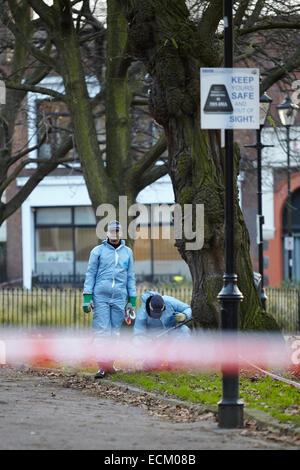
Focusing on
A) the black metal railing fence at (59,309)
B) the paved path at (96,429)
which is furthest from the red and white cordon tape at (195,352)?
the black metal railing fence at (59,309)

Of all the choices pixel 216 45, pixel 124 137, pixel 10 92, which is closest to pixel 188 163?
pixel 216 45

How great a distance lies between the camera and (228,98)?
9.06 meters

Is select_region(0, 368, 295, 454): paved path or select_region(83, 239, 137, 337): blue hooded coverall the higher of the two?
select_region(83, 239, 137, 337): blue hooded coverall

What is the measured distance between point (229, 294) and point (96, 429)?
164 cm

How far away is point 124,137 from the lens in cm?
1683

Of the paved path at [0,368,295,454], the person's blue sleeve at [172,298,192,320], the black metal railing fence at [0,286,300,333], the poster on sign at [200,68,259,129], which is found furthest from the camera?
the black metal railing fence at [0,286,300,333]

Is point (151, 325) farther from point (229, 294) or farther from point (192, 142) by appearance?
point (229, 294)

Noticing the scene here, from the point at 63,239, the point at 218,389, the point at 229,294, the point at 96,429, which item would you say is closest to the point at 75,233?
the point at 63,239

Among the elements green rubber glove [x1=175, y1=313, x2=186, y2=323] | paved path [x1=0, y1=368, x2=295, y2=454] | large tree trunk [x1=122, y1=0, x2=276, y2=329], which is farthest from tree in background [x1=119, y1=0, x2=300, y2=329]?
paved path [x1=0, y1=368, x2=295, y2=454]

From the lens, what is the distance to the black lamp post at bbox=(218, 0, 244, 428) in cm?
874

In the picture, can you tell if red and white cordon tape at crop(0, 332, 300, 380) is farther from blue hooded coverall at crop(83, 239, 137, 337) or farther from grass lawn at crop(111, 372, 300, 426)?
grass lawn at crop(111, 372, 300, 426)

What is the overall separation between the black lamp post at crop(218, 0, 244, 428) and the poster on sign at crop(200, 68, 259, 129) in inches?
3.9

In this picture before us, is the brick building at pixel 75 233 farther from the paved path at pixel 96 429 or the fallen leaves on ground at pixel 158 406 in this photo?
the paved path at pixel 96 429

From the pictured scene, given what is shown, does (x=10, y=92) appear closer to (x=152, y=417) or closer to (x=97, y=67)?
(x=97, y=67)
